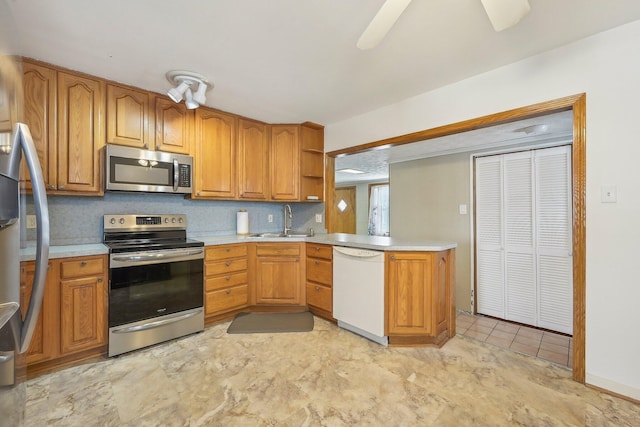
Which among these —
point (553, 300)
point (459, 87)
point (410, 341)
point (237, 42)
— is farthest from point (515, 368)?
point (237, 42)

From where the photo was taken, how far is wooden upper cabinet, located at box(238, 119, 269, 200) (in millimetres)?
3244

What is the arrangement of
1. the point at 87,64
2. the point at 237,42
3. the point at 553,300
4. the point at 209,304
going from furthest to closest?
the point at 553,300, the point at 209,304, the point at 87,64, the point at 237,42

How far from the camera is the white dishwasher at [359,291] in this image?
2443mm

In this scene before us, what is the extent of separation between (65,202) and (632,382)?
4353 millimetres

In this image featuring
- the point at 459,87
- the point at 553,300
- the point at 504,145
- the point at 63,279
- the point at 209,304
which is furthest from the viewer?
the point at 504,145

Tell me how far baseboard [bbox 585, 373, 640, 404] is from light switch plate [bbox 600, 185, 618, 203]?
1148 mm

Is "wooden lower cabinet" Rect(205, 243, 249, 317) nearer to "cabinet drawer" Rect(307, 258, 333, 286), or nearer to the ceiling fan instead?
"cabinet drawer" Rect(307, 258, 333, 286)

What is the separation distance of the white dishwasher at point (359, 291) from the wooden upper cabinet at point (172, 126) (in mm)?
1889

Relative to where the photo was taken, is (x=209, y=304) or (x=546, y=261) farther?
(x=546, y=261)

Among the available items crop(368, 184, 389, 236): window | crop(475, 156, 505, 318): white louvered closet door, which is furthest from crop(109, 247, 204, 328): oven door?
crop(368, 184, 389, 236): window

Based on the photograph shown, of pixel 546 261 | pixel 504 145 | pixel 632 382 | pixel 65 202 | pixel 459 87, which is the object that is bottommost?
pixel 632 382

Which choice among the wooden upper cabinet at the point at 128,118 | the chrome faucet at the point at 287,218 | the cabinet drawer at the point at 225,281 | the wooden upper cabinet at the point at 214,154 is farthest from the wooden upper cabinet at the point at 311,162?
the wooden upper cabinet at the point at 128,118

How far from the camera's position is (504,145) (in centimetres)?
327

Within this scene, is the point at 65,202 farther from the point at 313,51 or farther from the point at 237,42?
the point at 313,51
